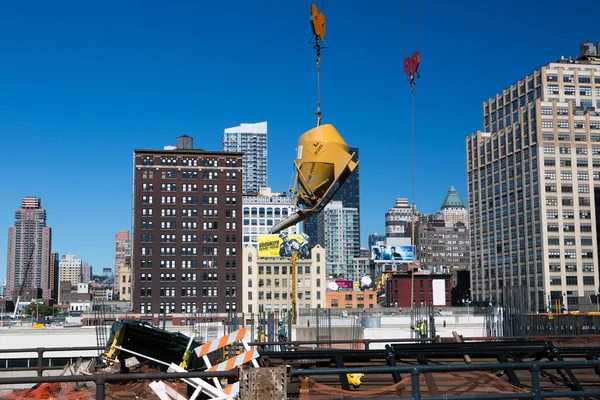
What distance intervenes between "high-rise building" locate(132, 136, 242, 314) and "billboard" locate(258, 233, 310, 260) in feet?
29.2

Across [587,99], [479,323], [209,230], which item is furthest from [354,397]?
[587,99]

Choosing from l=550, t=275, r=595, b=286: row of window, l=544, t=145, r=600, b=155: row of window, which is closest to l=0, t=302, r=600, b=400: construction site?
l=550, t=275, r=595, b=286: row of window

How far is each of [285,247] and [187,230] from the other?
21657 millimetres

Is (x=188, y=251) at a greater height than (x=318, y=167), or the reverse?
(x=188, y=251)

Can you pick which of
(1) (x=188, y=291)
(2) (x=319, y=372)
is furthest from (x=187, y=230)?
(2) (x=319, y=372)

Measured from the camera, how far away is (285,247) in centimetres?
14975

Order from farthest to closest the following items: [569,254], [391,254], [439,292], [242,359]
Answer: [391,254]
[439,292]
[569,254]
[242,359]

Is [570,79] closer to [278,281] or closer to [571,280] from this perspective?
[571,280]

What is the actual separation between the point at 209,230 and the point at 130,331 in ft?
→ 417

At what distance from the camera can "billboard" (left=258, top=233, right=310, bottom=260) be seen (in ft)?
490

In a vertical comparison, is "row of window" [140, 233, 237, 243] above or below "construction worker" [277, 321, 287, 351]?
above

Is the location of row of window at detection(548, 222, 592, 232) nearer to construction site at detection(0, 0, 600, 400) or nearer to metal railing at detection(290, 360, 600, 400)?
construction site at detection(0, 0, 600, 400)

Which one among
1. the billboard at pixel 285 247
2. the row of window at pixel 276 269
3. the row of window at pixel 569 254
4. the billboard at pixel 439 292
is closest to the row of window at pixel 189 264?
the row of window at pixel 276 269

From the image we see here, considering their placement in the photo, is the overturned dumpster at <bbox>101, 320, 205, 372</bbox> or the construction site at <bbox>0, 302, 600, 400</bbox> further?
the overturned dumpster at <bbox>101, 320, 205, 372</bbox>
